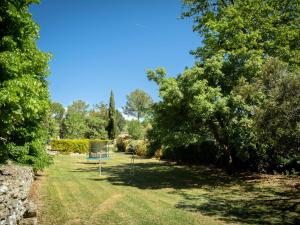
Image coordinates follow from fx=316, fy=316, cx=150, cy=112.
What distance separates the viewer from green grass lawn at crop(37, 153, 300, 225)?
33.0 ft

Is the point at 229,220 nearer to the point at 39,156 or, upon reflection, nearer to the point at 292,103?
the point at 292,103

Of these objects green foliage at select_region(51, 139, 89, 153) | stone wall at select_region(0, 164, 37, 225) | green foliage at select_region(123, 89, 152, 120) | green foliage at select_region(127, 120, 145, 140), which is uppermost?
green foliage at select_region(123, 89, 152, 120)

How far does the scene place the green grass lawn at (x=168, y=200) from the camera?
10.1m

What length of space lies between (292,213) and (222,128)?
25.2 feet

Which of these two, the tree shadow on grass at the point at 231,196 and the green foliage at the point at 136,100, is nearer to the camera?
the tree shadow on grass at the point at 231,196

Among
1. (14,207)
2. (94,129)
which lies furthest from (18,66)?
(94,129)

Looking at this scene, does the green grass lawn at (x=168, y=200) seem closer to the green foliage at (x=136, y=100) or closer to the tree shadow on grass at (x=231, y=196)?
the tree shadow on grass at (x=231, y=196)

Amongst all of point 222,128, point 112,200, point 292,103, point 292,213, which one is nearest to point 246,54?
point 222,128

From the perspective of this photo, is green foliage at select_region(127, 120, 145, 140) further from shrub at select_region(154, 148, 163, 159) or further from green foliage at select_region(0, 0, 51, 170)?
green foliage at select_region(0, 0, 51, 170)

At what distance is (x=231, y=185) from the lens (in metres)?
16.8

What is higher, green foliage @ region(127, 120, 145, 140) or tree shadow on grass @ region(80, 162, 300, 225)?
green foliage @ region(127, 120, 145, 140)

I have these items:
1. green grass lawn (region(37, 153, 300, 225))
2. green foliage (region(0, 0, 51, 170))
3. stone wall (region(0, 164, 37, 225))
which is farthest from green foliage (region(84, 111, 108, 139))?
stone wall (region(0, 164, 37, 225))

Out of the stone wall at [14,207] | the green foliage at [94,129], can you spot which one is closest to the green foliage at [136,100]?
the green foliage at [94,129]

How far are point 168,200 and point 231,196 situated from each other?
2.99 metres
